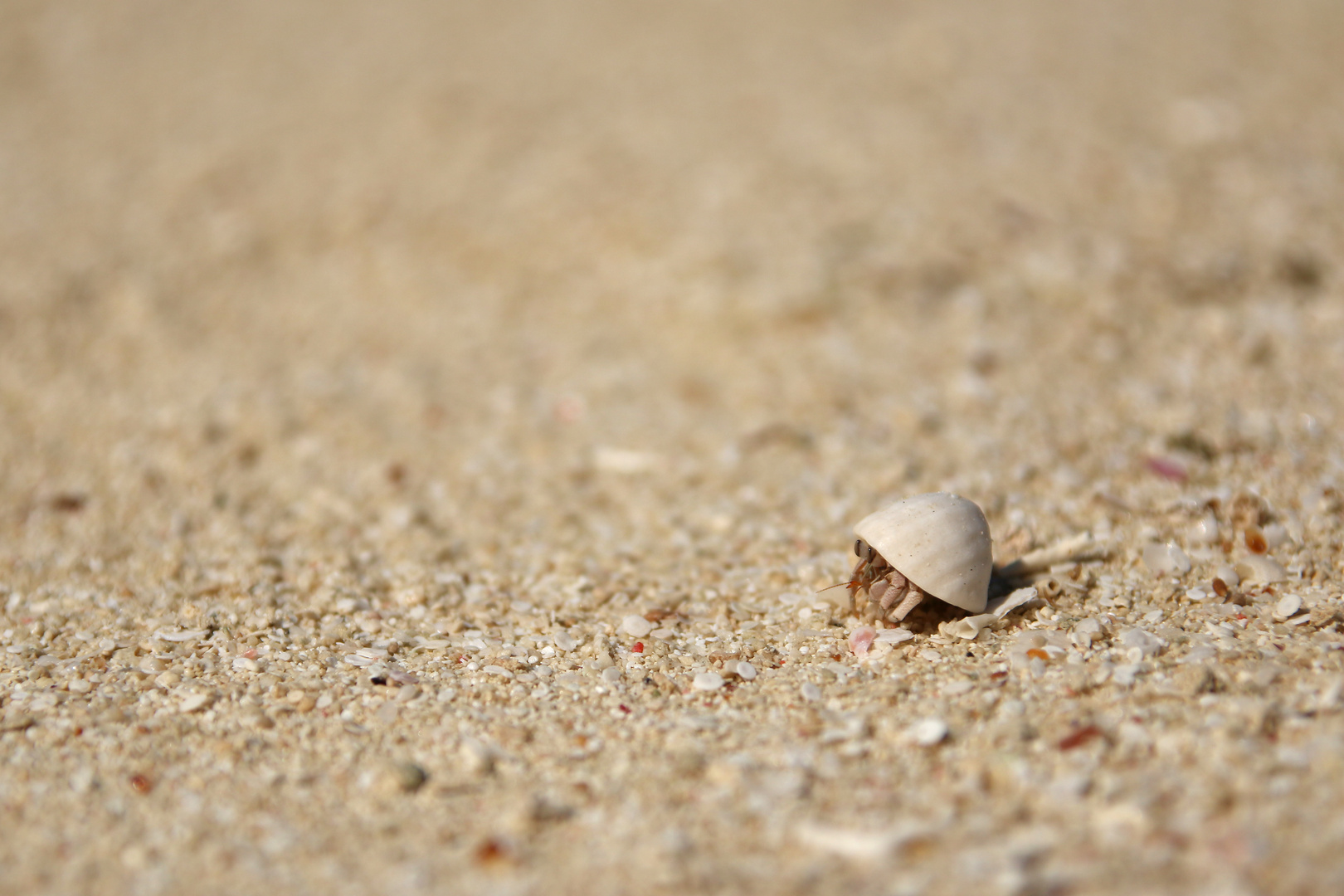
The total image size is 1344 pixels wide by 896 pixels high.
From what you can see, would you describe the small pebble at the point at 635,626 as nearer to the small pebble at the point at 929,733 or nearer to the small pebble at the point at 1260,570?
the small pebble at the point at 929,733

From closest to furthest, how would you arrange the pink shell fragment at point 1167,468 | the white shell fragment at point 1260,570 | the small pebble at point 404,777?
the small pebble at point 404,777 < the white shell fragment at point 1260,570 < the pink shell fragment at point 1167,468

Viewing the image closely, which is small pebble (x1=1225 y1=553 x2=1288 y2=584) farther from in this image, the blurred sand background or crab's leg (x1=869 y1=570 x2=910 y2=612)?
crab's leg (x1=869 y1=570 x2=910 y2=612)

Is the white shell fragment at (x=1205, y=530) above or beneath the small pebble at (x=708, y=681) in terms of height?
above

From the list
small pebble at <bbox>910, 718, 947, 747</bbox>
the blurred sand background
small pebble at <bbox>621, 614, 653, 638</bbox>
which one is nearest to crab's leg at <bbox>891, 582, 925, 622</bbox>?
the blurred sand background

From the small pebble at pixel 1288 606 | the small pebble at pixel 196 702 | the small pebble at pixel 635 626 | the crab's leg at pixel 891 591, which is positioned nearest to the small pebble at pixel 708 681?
the small pebble at pixel 635 626

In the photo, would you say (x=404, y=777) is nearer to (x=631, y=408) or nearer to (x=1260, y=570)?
(x=631, y=408)

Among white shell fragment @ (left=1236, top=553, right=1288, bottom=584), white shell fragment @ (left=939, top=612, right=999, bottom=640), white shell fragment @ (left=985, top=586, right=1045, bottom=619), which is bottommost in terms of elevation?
white shell fragment @ (left=939, top=612, right=999, bottom=640)

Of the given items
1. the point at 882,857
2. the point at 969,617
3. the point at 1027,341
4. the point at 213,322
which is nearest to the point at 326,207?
the point at 213,322
